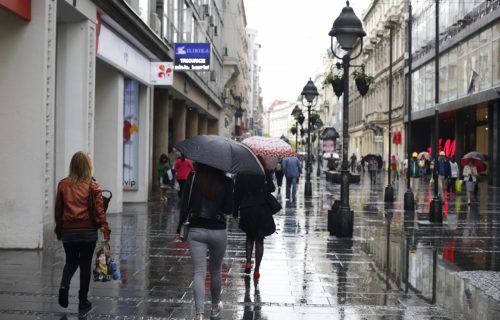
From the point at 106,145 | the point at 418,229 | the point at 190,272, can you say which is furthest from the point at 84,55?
the point at 418,229

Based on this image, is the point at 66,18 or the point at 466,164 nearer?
the point at 66,18

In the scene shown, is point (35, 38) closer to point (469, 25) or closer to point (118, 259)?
point (118, 259)

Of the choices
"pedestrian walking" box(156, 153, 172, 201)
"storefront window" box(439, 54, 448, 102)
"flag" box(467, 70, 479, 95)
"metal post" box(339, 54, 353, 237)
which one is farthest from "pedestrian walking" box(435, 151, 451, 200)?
"storefront window" box(439, 54, 448, 102)

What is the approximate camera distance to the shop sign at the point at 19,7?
33.0 ft

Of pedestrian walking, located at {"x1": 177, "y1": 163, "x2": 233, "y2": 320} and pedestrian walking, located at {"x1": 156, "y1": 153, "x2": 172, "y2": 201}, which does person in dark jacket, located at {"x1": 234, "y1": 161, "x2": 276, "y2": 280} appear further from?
pedestrian walking, located at {"x1": 156, "y1": 153, "x2": 172, "y2": 201}

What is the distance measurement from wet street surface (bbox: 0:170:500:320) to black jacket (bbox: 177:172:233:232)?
46.2 inches

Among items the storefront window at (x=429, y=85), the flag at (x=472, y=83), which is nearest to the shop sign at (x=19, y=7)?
the flag at (x=472, y=83)

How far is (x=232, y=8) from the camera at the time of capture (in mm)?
57594

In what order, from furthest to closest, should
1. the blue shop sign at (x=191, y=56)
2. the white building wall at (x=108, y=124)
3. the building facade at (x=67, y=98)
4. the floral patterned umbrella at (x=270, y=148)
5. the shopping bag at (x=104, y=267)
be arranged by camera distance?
the blue shop sign at (x=191, y=56) → the white building wall at (x=108, y=124) → the building facade at (x=67, y=98) → the floral patterned umbrella at (x=270, y=148) → the shopping bag at (x=104, y=267)

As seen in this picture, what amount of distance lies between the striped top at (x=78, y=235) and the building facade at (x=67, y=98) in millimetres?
4545

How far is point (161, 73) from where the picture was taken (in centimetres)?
2100

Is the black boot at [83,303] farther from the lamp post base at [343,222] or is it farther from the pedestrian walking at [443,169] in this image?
the pedestrian walking at [443,169]

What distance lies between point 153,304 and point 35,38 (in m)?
5.78

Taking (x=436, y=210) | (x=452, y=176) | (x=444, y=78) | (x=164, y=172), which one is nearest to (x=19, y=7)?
(x=436, y=210)
